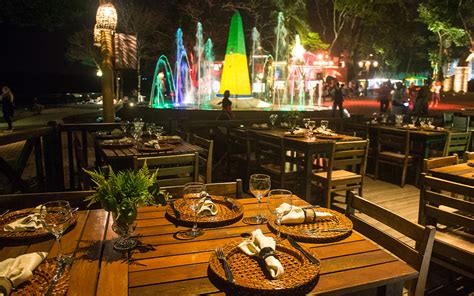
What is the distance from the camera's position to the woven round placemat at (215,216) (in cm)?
195

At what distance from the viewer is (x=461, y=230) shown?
3064 mm

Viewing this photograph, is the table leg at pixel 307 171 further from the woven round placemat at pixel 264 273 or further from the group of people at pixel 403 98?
the group of people at pixel 403 98

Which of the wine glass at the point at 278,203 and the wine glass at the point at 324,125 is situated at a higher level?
the wine glass at the point at 324,125

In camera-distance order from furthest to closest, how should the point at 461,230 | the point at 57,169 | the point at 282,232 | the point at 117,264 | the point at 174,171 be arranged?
the point at 57,169
the point at 174,171
the point at 461,230
the point at 282,232
the point at 117,264

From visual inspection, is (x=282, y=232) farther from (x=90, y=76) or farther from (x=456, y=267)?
(x=90, y=76)

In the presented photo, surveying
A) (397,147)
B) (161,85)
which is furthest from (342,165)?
(161,85)

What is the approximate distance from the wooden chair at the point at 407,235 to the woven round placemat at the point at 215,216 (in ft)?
2.64

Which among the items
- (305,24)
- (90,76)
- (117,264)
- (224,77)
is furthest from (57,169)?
(90,76)

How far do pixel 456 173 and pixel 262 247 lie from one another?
9.06ft

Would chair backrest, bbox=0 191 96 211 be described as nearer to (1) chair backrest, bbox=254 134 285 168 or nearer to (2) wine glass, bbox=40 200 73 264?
(2) wine glass, bbox=40 200 73 264

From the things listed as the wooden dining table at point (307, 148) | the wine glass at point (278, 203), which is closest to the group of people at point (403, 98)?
the wooden dining table at point (307, 148)

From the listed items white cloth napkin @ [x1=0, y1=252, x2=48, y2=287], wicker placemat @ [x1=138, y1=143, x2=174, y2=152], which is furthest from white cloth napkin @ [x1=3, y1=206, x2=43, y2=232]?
wicker placemat @ [x1=138, y1=143, x2=174, y2=152]

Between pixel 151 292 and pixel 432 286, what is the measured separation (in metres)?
2.84

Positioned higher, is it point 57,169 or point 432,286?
point 57,169
